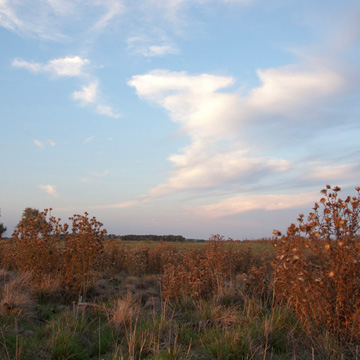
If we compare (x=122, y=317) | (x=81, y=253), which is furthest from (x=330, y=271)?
(x=81, y=253)

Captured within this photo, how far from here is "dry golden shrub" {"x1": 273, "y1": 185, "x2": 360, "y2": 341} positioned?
3480 millimetres

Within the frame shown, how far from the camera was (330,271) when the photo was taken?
11.6ft

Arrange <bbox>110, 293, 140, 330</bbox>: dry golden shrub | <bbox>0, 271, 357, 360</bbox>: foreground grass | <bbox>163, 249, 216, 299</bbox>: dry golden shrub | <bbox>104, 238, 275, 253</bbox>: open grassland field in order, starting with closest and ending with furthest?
1. <bbox>0, 271, 357, 360</bbox>: foreground grass
2. <bbox>110, 293, 140, 330</bbox>: dry golden shrub
3. <bbox>163, 249, 216, 299</bbox>: dry golden shrub
4. <bbox>104, 238, 275, 253</bbox>: open grassland field

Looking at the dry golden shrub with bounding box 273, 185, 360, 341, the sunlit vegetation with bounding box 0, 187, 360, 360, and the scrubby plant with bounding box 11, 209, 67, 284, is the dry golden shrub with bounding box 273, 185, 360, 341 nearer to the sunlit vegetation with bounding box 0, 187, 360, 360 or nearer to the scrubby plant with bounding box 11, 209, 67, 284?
the sunlit vegetation with bounding box 0, 187, 360, 360

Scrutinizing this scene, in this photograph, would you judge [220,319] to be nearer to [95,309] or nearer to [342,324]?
[342,324]

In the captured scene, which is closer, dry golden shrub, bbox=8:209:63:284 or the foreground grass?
the foreground grass

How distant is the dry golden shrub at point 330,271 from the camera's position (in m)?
3.48

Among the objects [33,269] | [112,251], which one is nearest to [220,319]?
[33,269]

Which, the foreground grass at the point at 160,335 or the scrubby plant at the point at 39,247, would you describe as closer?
the foreground grass at the point at 160,335

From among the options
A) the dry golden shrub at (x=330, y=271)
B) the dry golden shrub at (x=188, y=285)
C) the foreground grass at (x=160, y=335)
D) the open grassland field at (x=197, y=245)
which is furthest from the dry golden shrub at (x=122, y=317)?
the open grassland field at (x=197, y=245)

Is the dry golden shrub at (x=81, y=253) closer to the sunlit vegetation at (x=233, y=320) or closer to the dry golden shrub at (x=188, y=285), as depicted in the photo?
the sunlit vegetation at (x=233, y=320)

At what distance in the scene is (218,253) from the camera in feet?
24.0

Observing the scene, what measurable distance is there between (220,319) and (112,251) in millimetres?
6409

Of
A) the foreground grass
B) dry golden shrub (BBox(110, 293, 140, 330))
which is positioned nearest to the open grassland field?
the foreground grass
